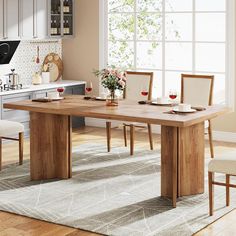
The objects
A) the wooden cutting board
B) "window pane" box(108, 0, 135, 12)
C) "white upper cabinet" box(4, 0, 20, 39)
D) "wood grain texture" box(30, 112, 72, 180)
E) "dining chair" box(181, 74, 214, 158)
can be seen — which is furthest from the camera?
the wooden cutting board

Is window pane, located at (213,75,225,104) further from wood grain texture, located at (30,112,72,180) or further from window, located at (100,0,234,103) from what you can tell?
wood grain texture, located at (30,112,72,180)

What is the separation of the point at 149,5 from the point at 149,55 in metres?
0.66

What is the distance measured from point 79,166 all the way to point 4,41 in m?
2.21

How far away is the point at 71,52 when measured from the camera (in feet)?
29.6

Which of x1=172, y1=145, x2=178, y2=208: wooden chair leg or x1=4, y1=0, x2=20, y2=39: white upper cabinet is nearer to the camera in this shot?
x1=172, y1=145, x2=178, y2=208: wooden chair leg

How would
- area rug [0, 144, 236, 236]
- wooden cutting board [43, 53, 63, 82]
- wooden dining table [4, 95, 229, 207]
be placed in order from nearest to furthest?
area rug [0, 144, 236, 236]
wooden dining table [4, 95, 229, 207]
wooden cutting board [43, 53, 63, 82]

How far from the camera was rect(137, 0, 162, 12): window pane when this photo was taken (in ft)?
26.9

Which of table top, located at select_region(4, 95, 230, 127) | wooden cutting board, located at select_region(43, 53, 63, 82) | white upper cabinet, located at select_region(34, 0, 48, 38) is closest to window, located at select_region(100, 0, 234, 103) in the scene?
wooden cutting board, located at select_region(43, 53, 63, 82)

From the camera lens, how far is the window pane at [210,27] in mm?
7762

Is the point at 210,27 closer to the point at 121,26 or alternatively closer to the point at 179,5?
the point at 179,5

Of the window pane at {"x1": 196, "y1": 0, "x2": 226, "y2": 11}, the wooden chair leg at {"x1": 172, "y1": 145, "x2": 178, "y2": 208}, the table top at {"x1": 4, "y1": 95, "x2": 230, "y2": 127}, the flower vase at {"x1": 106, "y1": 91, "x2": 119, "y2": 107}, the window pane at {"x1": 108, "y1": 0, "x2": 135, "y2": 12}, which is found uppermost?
the window pane at {"x1": 108, "y1": 0, "x2": 135, "y2": 12}

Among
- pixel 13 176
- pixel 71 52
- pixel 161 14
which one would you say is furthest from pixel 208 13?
pixel 13 176

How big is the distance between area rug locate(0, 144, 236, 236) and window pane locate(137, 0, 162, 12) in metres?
2.49

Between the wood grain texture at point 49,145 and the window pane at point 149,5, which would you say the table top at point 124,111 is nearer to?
the wood grain texture at point 49,145
